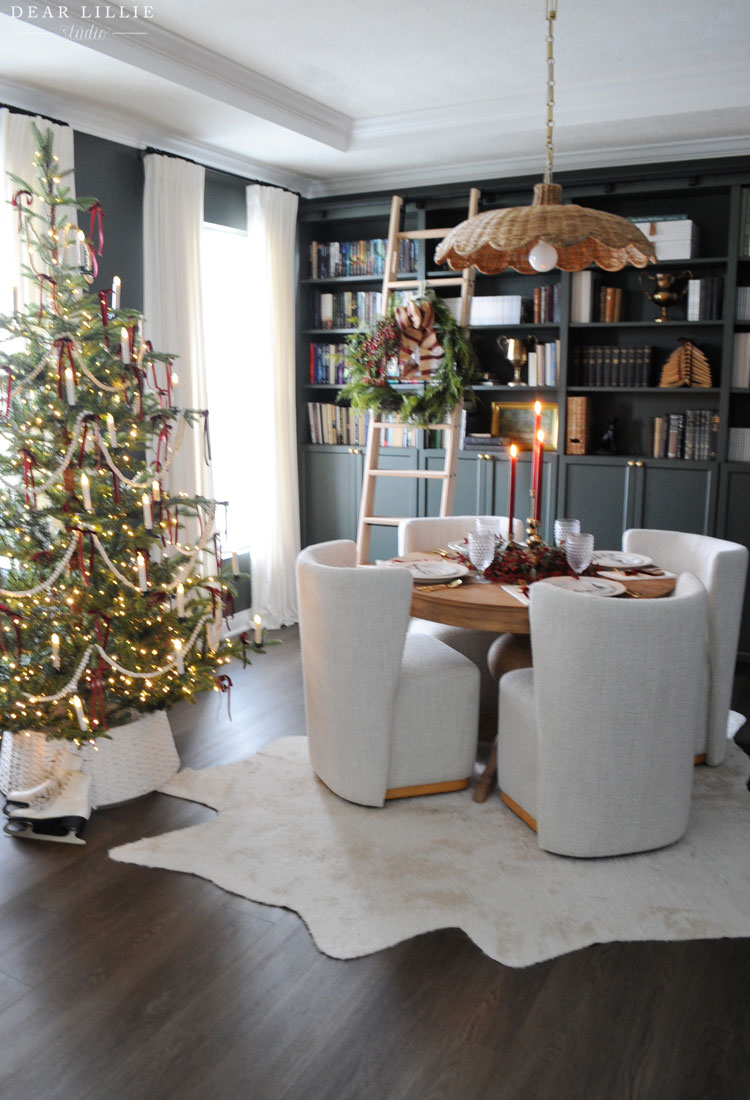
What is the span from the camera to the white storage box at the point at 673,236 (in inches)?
189

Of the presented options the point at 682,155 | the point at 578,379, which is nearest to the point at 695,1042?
the point at 578,379

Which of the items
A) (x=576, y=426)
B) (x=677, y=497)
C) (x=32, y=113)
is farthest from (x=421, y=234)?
(x=32, y=113)

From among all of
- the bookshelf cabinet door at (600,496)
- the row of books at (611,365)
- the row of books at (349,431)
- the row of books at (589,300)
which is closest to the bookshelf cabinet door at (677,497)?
the bookshelf cabinet door at (600,496)

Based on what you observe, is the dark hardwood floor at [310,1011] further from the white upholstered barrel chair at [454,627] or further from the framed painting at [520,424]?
the framed painting at [520,424]

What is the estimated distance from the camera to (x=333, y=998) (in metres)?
2.25

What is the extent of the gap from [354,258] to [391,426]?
118 cm

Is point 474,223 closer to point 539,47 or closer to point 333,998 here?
point 539,47

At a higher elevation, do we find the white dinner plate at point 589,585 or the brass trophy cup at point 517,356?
the brass trophy cup at point 517,356

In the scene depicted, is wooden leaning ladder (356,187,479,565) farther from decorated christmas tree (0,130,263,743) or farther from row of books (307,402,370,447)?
decorated christmas tree (0,130,263,743)

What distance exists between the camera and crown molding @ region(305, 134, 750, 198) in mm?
4684

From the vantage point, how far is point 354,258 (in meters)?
5.70

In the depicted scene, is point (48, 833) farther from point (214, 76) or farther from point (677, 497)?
point (677, 497)

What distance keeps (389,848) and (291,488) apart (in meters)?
3.07

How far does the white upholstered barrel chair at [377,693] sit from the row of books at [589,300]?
253cm
